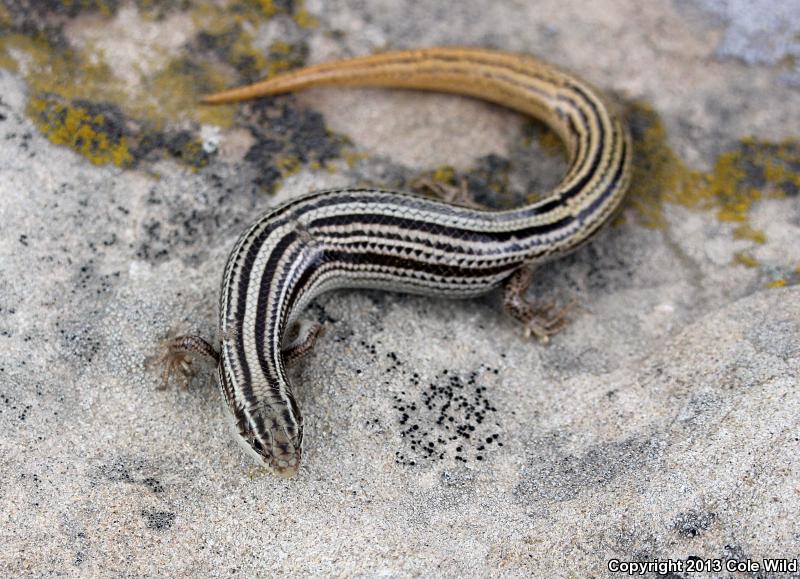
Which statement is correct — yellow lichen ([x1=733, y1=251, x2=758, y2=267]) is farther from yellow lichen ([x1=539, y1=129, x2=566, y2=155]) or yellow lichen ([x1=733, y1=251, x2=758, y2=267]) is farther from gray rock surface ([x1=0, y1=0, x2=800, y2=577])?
yellow lichen ([x1=539, y1=129, x2=566, y2=155])

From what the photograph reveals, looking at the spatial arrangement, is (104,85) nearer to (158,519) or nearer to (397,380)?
(397,380)

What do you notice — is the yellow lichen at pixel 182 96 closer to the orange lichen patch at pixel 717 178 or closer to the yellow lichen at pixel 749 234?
the orange lichen patch at pixel 717 178

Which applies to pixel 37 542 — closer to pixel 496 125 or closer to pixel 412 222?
pixel 412 222

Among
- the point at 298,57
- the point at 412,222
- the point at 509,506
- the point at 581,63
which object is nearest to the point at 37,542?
the point at 509,506

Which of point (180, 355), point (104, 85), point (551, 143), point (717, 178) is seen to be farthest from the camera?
point (551, 143)

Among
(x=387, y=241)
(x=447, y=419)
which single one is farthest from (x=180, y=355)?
(x=447, y=419)

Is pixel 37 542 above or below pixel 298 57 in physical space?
below

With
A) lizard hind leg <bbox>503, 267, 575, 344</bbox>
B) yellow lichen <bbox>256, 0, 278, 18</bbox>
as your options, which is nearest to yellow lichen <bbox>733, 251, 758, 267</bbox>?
lizard hind leg <bbox>503, 267, 575, 344</bbox>
